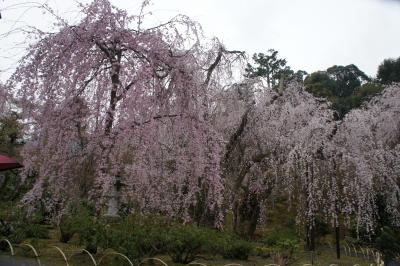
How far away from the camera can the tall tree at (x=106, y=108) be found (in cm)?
696

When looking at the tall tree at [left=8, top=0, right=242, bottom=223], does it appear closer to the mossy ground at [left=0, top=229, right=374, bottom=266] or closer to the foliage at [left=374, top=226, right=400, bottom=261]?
the mossy ground at [left=0, top=229, right=374, bottom=266]

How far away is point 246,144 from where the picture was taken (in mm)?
12555

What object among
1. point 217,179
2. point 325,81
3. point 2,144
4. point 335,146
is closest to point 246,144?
point 335,146

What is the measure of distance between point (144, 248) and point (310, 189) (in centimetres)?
593

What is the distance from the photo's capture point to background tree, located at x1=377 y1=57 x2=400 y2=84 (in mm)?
27141

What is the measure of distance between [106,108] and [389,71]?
81.3ft

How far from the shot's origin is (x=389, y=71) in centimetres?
2761

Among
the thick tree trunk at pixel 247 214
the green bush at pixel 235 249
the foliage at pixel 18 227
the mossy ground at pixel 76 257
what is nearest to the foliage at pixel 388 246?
the mossy ground at pixel 76 257

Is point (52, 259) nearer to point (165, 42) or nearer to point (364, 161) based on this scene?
point (165, 42)

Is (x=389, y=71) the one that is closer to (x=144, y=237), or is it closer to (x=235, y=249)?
(x=235, y=249)

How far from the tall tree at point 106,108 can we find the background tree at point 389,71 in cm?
2277

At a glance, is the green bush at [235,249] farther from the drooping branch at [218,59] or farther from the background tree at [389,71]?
the background tree at [389,71]

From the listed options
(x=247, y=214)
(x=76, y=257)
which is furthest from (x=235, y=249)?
(x=247, y=214)

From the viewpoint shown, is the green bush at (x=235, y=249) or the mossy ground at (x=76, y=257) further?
the green bush at (x=235, y=249)
